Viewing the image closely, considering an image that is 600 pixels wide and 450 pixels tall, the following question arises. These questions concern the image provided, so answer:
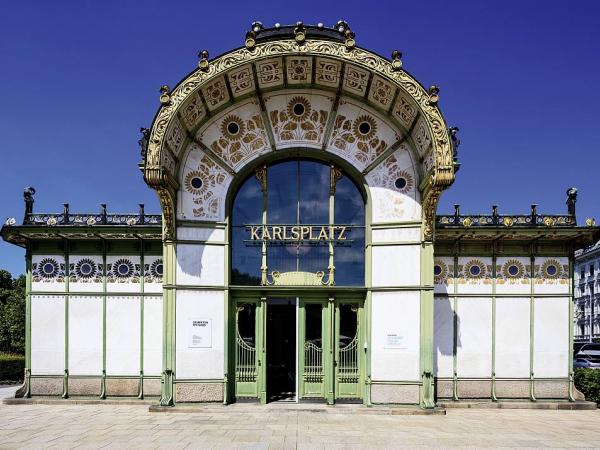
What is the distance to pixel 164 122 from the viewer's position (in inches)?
424

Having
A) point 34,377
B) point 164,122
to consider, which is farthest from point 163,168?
point 34,377

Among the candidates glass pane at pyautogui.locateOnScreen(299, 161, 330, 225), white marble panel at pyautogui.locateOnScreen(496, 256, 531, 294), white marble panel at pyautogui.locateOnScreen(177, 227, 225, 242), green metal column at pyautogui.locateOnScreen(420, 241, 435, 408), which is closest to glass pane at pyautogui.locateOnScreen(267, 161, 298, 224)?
glass pane at pyautogui.locateOnScreen(299, 161, 330, 225)

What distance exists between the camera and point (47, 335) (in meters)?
12.5

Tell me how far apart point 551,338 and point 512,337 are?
3.41ft

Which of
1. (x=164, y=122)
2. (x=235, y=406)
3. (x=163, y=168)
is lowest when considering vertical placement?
(x=235, y=406)

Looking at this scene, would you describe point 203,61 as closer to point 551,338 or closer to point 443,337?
point 443,337

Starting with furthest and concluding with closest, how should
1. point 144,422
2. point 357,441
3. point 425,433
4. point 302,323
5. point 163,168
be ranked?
point 302,323
point 163,168
point 144,422
point 425,433
point 357,441

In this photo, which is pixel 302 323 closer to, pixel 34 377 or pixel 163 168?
pixel 163 168

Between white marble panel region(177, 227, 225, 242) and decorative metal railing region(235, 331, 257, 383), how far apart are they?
2698 mm

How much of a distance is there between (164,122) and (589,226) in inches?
439

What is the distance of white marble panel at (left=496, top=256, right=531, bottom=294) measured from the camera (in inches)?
491

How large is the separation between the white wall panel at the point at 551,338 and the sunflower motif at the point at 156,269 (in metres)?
10.3

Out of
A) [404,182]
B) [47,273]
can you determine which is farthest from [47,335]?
[404,182]

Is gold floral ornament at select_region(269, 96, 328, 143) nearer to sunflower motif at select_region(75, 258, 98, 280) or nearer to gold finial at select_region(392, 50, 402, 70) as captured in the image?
gold finial at select_region(392, 50, 402, 70)
